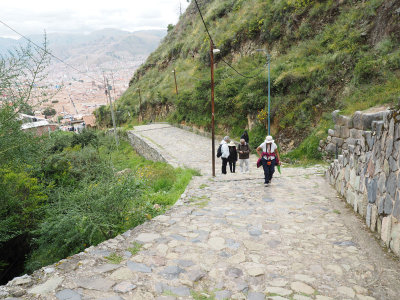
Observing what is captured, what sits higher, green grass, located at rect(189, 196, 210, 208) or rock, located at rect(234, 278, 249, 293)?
rock, located at rect(234, 278, 249, 293)

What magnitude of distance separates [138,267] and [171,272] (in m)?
0.43

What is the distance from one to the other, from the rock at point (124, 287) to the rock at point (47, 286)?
0.66 meters

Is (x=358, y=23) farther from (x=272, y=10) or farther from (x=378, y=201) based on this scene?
(x=378, y=201)

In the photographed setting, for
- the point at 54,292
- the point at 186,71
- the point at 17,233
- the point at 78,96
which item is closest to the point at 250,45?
the point at 186,71

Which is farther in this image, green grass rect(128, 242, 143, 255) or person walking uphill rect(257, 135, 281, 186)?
person walking uphill rect(257, 135, 281, 186)

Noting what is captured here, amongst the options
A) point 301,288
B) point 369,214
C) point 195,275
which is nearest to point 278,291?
point 301,288

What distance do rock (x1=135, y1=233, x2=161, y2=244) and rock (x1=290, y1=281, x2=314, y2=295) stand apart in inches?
86.3

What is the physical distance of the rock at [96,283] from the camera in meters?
3.09

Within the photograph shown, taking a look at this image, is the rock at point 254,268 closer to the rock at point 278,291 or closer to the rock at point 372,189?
the rock at point 278,291

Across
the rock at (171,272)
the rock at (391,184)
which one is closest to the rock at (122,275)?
the rock at (171,272)

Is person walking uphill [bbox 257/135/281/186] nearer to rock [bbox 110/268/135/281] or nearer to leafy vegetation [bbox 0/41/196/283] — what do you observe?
leafy vegetation [bbox 0/41/196/283]

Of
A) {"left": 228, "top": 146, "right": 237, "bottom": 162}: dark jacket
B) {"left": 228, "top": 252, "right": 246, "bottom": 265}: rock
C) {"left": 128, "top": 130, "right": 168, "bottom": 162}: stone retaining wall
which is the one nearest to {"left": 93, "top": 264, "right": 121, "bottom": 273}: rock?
{"left": 228, "top": 252, "right": 246, "bottom": 265}: rock

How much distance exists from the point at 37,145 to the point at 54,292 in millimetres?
8120

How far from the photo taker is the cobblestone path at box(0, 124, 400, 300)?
3123 millimetres
